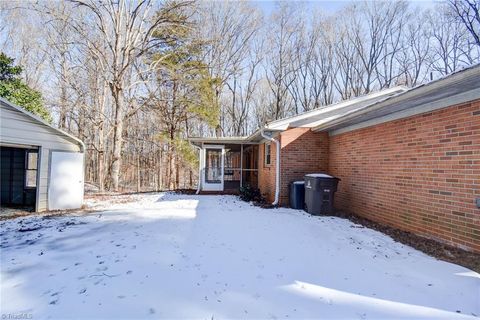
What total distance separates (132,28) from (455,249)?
16308 mm

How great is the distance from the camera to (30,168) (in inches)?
344

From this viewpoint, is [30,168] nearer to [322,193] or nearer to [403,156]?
[322,193]

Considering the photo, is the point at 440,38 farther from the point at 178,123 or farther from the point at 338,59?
the point at 178,123

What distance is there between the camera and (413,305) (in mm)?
2713

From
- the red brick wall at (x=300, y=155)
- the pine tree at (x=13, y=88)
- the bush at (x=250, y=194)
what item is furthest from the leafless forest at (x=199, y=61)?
the red brick wall at (x=300, y=155)

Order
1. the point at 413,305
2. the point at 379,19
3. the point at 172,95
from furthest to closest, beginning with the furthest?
the point at 379,19 < the point at 172,95 < the point at 413,305

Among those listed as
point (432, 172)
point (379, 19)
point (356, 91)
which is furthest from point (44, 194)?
point (379, 19)

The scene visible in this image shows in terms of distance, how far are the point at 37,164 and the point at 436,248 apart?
30.6ft

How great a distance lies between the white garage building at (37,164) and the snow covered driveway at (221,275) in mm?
2187

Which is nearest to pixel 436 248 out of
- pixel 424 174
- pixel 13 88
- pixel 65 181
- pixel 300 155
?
pixel 424 174

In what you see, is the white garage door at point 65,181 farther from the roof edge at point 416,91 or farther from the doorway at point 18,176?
the roof edge at point 416,91

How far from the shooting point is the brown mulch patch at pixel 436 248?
3.80 meters

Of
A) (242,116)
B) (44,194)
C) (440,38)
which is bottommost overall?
(44,194)

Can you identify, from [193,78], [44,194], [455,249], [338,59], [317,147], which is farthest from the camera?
[338,59]
